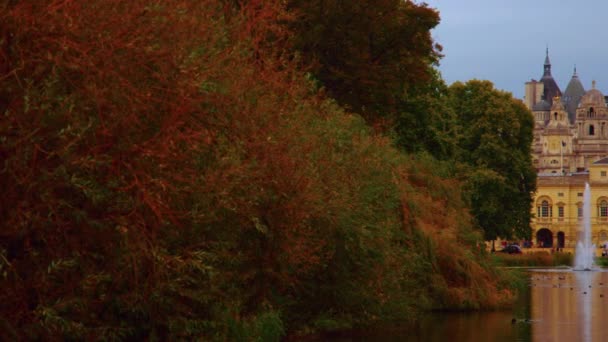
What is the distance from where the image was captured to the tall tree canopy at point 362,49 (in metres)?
26.8

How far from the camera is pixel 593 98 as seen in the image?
192875mm

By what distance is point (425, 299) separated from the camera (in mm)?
22469

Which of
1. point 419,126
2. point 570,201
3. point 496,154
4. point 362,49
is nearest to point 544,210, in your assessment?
point 570,201

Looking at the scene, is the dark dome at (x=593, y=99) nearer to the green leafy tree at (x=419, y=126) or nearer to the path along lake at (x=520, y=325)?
the green leafy tree at (x=419, y=126)

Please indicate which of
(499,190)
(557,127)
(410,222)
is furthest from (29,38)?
(557,127)

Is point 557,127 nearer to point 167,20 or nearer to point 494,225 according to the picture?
point 494,225

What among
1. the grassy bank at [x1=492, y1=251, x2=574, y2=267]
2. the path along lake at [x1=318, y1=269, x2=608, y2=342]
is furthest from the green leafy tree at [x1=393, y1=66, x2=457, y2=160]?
the grassy bank at [x1=492, y1=251, x2=574, y2=267]

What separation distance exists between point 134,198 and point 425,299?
12.5 metres

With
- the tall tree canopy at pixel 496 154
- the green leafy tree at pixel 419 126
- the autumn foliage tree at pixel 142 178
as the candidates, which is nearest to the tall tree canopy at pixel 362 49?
the green leafy tree at pixel 419 126

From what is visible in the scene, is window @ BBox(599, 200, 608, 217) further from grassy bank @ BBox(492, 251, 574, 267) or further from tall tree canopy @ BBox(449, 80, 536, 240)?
tall tree canopy @ BBox(449, 80, 536, 240)

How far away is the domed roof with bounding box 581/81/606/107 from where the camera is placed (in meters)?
192

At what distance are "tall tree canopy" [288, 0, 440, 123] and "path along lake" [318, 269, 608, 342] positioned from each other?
18.7 ft

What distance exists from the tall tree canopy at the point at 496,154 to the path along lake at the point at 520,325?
1003 inches

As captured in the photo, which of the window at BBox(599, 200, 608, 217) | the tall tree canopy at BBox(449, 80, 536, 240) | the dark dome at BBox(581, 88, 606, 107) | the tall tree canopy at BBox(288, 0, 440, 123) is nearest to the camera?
the tall tree canopy at BBox(288, 0, 440, 123)
